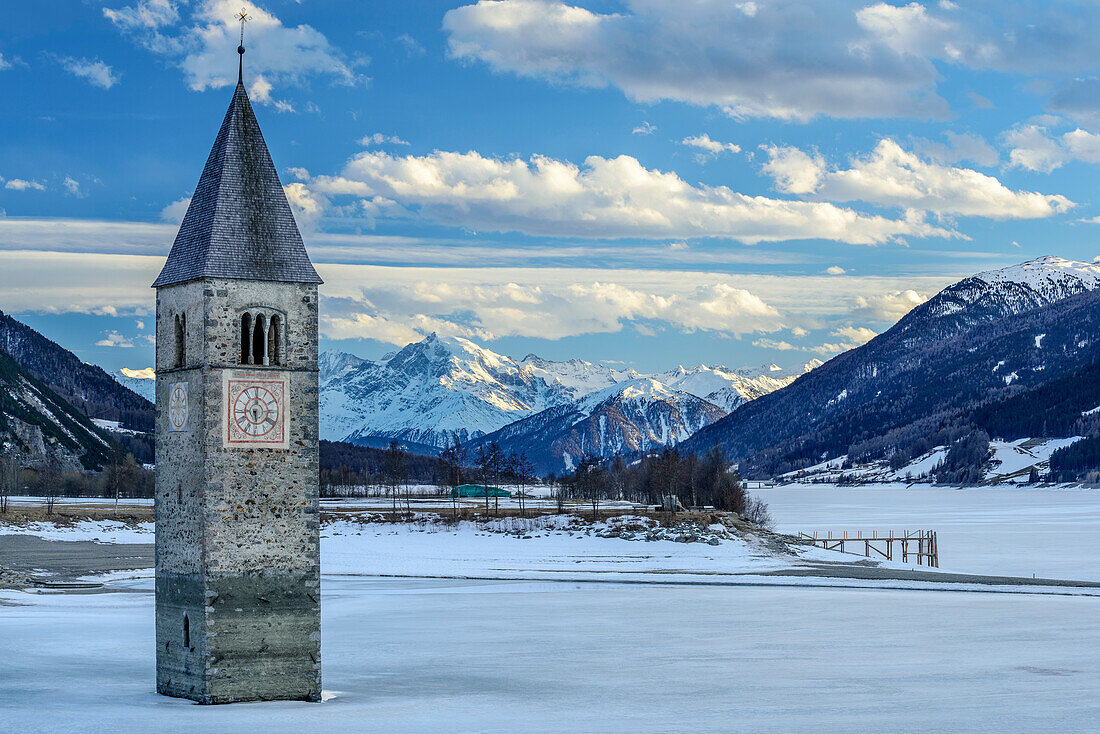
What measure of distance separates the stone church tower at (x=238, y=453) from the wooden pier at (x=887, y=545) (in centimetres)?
8420

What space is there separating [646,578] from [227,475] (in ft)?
166

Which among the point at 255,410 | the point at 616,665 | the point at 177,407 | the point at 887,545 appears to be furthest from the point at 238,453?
the point at 887,545

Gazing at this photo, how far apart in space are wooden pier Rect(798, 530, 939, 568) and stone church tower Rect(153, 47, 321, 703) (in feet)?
276

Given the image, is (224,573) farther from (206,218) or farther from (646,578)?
(646,578)

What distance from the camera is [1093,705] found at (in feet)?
121

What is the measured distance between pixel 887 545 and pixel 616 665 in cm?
10332

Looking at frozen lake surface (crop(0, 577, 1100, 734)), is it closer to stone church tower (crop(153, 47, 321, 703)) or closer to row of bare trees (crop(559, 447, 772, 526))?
stone church tower (crop(153, 47, 321, 703))

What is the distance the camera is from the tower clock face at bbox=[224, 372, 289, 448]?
36688 mm

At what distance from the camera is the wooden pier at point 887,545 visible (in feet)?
400

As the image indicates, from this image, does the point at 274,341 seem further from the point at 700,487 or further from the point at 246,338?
the point at 700,487

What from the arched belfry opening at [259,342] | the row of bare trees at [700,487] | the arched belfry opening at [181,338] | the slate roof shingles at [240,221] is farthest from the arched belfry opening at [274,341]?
the row of bare trees at [700,487]

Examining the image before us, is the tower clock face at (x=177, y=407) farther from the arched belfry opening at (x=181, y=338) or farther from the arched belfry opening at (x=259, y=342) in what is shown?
the arched belfry opening at (x=259, y=342)

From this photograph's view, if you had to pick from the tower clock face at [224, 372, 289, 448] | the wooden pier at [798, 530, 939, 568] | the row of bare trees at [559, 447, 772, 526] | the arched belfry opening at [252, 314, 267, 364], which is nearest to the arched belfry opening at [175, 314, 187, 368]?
the arched belfry opening at [252, 314, 267, 364]

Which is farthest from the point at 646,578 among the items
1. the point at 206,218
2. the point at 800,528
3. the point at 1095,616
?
the point at 800,528
